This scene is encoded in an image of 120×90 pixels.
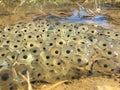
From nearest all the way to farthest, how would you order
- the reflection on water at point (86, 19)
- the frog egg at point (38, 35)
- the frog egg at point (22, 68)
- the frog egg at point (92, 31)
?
the frog egg at point (22, 68)
the frog egg at point (38, 35)
the frog egg at point (92, 31)
the reflection on water at point (86, 19)

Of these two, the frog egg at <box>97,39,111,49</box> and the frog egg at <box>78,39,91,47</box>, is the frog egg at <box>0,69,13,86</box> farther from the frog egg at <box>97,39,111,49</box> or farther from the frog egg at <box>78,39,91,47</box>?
the frog egg at <box>97,39,111,49</box>

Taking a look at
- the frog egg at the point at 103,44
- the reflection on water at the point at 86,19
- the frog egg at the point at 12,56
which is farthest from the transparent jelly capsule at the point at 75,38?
the reflection on water at the point at 86,19

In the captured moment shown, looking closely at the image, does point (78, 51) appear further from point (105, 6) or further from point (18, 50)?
point (105, 6)

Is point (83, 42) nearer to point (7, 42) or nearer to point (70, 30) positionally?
point (70, 30)

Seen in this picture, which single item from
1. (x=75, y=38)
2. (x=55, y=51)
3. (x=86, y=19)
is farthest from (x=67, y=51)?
(x=86, y=19)

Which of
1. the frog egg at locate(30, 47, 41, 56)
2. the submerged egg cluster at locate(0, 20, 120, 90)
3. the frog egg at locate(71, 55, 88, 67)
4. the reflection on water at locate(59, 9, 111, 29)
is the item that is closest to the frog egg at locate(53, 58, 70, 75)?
the submerged egg cluster at locate(0, 20, 120, 90)

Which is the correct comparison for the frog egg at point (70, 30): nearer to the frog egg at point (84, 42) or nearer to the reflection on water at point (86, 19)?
the frog egg at point (84, 42)

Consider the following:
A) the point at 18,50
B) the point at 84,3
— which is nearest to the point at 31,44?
the point at 18,50
